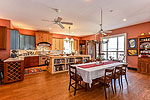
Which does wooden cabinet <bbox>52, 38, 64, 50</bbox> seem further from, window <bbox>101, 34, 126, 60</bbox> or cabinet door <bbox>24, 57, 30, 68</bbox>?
window <bbox>101, 34, 126, 60</bbox>

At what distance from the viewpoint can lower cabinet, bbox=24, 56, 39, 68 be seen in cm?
532

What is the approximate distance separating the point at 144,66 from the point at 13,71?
6.61 m

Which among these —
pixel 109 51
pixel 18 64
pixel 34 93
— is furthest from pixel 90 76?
pixel 109 51

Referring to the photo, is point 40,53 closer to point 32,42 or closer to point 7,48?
point 32,42

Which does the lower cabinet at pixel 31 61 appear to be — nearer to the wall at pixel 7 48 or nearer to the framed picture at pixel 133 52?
the wall at pixel 7 48

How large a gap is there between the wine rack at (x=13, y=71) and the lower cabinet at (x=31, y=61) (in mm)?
2523

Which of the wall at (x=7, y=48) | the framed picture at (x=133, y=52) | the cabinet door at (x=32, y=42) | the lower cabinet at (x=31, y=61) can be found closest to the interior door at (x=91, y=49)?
the framed picture at (x=133, y=52)

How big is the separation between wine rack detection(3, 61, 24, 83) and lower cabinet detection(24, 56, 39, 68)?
252 centimetres

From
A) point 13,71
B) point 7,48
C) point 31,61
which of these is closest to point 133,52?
point 13,71

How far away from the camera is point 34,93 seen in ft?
7.39

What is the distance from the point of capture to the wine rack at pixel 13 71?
9.27ft

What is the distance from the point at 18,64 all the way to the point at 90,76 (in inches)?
121

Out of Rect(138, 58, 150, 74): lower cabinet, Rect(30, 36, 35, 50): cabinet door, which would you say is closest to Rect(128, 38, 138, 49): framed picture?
Rect(138, 58, 150, 74): lower cabinet

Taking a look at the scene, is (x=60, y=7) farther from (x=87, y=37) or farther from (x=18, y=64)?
(x=87, y=37)
